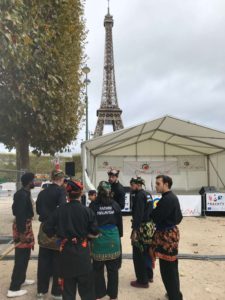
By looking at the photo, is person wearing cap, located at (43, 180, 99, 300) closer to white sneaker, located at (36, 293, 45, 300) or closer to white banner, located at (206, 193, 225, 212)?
white sneaker, located at (36, 293, 45, 300)

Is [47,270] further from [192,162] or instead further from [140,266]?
[192,162]

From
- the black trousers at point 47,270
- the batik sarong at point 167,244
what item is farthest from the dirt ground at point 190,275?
the batik sarong at point 167,244

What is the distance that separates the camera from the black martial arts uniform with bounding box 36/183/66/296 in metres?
4.82

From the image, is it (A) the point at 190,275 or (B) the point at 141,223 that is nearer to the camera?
(B) the point at 141,223

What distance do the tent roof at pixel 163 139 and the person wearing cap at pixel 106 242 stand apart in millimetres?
10440

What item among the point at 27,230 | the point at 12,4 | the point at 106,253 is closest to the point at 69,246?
the point at 106,253

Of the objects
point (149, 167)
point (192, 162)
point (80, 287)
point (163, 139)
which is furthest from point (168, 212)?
point (192, 162)

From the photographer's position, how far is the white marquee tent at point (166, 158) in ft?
61.9

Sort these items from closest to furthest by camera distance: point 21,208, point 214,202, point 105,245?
point 105,245
point 21,208
point 214,202

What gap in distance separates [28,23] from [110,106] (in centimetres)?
4795

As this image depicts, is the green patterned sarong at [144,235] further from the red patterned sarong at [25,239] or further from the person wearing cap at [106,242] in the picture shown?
the red patterned sarong at [25,239]

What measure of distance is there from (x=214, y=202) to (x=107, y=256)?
1087 centimetres

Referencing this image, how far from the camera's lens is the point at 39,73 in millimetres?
7594

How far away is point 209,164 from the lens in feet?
69.9
